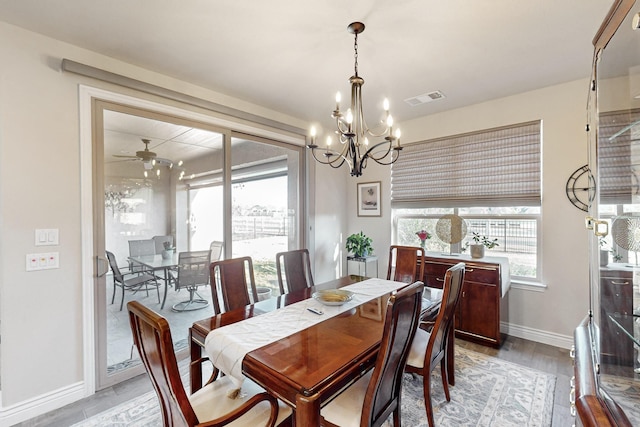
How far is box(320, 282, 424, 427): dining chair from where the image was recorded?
3.97 feet

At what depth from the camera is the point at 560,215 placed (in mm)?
2918

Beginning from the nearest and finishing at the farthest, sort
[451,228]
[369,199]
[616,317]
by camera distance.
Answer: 1. [616,317]
2. [451,228]
3. [369,199]

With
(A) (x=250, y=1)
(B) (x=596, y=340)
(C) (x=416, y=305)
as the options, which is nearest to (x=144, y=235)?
(A) (x=250, y=1)

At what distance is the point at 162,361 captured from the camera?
989mm

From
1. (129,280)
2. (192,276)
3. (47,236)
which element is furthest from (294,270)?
(47,236)

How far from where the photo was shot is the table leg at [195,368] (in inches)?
64.8

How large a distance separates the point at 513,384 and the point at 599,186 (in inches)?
70.6

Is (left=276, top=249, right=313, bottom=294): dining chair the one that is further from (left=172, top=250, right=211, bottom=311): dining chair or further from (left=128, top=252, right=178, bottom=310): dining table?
(left=128, top=252, right=178, bottom=310): dining table

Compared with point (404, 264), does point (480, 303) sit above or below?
below

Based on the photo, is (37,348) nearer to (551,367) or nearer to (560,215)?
(551,367)

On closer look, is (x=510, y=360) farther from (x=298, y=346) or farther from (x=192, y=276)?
(x=192, y=276)

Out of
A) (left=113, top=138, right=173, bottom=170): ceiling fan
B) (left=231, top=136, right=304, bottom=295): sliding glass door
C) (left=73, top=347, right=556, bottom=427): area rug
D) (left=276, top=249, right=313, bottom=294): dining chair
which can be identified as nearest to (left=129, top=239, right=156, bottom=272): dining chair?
(left=113, top=138, right=173, bottom=170): ceiling fan

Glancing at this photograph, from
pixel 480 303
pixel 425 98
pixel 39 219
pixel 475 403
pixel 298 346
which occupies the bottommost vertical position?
pixel 475 403

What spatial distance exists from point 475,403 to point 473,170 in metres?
2.48
